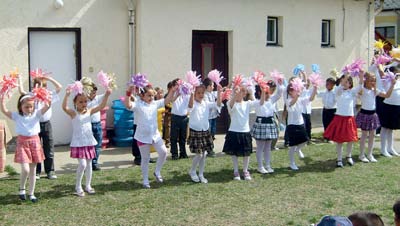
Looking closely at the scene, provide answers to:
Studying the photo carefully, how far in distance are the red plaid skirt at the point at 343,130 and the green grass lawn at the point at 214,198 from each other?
1.69 feet

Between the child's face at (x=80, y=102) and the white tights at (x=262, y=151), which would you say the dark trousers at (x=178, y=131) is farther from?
the child's face at (x=80, y=102)

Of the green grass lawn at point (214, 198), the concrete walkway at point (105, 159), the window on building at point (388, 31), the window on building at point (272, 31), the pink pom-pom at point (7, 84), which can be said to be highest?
the window on building at point (388, 31)

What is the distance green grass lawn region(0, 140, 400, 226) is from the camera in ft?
21.8

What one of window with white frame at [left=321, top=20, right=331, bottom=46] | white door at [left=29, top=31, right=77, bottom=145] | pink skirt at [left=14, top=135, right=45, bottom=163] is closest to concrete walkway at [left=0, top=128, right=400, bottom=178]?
white door at [left=29, top=31, right=77, bottom=145]

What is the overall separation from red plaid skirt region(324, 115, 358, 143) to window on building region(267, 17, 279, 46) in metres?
4.97

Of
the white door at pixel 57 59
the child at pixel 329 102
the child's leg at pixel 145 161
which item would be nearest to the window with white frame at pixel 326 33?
the child at pixel 329 102

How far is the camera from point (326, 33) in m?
15.3

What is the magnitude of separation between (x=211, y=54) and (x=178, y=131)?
3481 mm

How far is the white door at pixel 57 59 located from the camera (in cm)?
1113

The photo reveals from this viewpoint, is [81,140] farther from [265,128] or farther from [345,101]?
[345,101]

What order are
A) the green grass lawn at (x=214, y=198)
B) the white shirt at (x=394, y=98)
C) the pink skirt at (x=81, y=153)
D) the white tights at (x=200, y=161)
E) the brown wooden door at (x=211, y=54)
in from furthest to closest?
the brown wooden door at (x=211, y=54) < the white shirt at (x=394, y=98) < the white tights at (x=200, y=161) < the pink skirt at (x=81, y=153) < the green grass lawn at (x=214, y=198)

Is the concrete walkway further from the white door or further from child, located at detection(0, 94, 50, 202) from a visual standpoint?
child, located at detection(0, 94, 50, 202)

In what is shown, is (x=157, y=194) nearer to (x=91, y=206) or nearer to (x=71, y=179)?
(x=91, y=206)

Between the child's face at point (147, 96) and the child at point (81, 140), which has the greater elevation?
the child's face at point (147, 96)
